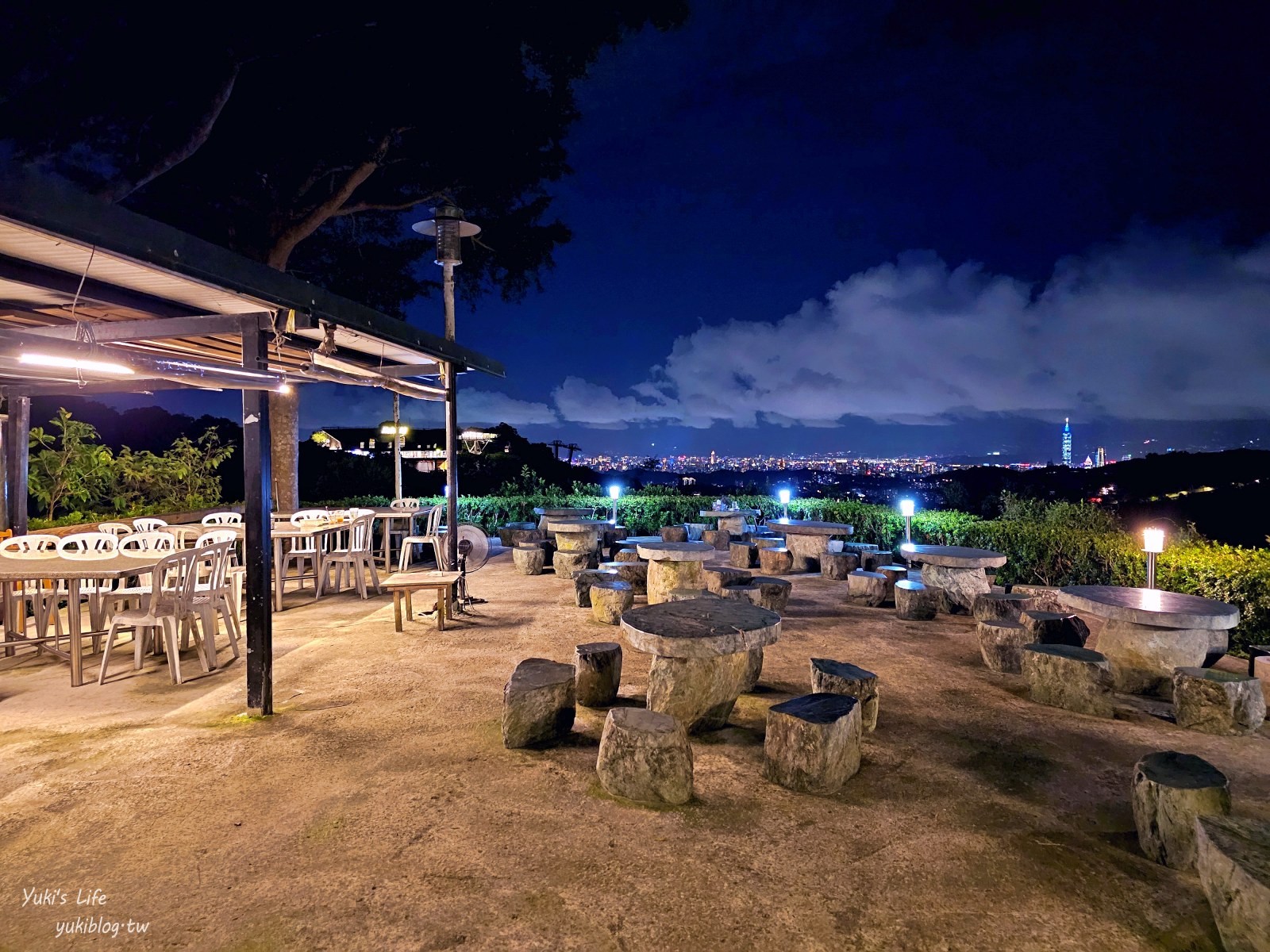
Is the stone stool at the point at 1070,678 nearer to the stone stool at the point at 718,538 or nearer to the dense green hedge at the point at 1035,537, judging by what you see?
the dense green hedge at the point at 1035,537

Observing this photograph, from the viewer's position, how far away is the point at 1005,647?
541cm

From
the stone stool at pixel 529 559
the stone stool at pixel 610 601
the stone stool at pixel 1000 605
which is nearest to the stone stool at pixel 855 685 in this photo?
the stone stool at pixel 1000 605

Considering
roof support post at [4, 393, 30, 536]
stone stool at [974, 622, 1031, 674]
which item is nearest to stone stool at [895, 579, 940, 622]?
stone stool at [974, 622, 1031, 674]

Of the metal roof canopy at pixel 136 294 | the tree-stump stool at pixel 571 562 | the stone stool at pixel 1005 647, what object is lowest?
the stone stool at pixel 1005 647

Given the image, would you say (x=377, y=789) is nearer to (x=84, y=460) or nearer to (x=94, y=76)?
(x=84, y=460)

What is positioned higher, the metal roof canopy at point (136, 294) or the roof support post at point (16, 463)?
the metal roof canopy at point (136, 294)

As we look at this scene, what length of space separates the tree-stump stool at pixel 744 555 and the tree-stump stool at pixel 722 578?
280 cm

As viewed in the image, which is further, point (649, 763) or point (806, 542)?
point (806, 542)

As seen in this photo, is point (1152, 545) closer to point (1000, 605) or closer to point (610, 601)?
point (1000, 605)

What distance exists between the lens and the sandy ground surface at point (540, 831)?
239 centimetres

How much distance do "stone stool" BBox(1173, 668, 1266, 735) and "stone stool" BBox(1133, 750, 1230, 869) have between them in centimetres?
166

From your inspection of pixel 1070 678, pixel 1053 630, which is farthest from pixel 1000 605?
pixel 1070 678

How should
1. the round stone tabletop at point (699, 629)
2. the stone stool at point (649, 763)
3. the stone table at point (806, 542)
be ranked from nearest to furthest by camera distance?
the stone stool at point (649, 763)
the round stone tabletop at point (699, 629)
the stone table at point (806, 542)

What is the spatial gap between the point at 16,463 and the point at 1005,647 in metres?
10.4
